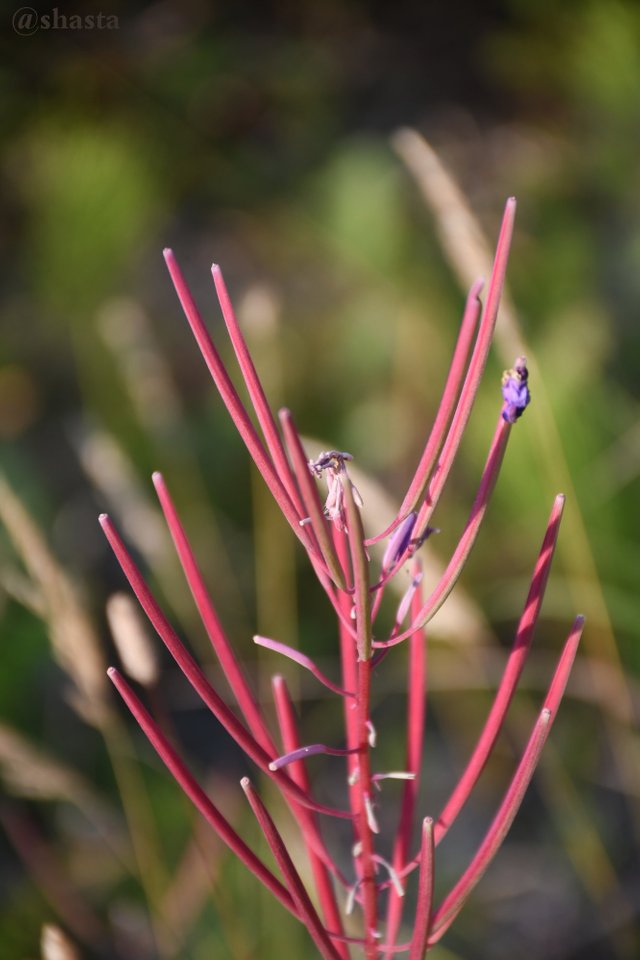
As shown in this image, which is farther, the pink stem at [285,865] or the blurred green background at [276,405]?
the blurred green background at [276,405]

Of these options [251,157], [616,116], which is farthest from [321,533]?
[251,157]
